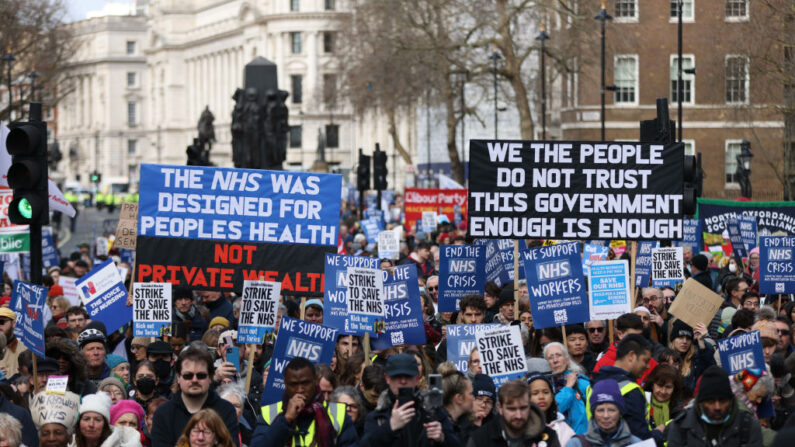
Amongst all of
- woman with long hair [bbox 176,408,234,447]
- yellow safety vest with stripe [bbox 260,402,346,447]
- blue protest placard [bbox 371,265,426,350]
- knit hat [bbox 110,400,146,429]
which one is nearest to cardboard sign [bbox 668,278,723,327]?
blue protest placard [bbox 371,265,426,350]

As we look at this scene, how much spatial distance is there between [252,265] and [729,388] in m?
6.60

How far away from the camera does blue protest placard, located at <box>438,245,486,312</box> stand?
15.7 m

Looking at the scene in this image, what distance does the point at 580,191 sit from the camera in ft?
48.9

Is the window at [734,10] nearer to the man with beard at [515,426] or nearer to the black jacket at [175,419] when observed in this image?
the black jacket at [175,419]

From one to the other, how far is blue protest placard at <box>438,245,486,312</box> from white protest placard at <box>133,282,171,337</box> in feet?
10.2

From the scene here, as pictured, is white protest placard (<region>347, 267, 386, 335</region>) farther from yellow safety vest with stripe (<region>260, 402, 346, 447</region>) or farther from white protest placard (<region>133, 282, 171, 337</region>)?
yellow safety vest with stripe (<region>260, 402, 346, 447</region>)

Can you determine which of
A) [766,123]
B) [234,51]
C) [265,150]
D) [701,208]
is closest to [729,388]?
[701,208]

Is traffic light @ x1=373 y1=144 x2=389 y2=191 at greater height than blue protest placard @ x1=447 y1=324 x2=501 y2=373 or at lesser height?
greater

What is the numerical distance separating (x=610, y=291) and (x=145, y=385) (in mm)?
4458

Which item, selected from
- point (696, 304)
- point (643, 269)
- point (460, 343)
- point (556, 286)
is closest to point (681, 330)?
point (696, 304)

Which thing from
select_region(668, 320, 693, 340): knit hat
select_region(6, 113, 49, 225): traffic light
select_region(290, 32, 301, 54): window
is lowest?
select_region(668, 320, 693, 340): knit hat

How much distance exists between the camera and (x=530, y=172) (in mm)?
14875

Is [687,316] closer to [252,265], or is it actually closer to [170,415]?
[252,265]

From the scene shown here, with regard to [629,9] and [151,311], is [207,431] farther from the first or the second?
[629,9]
